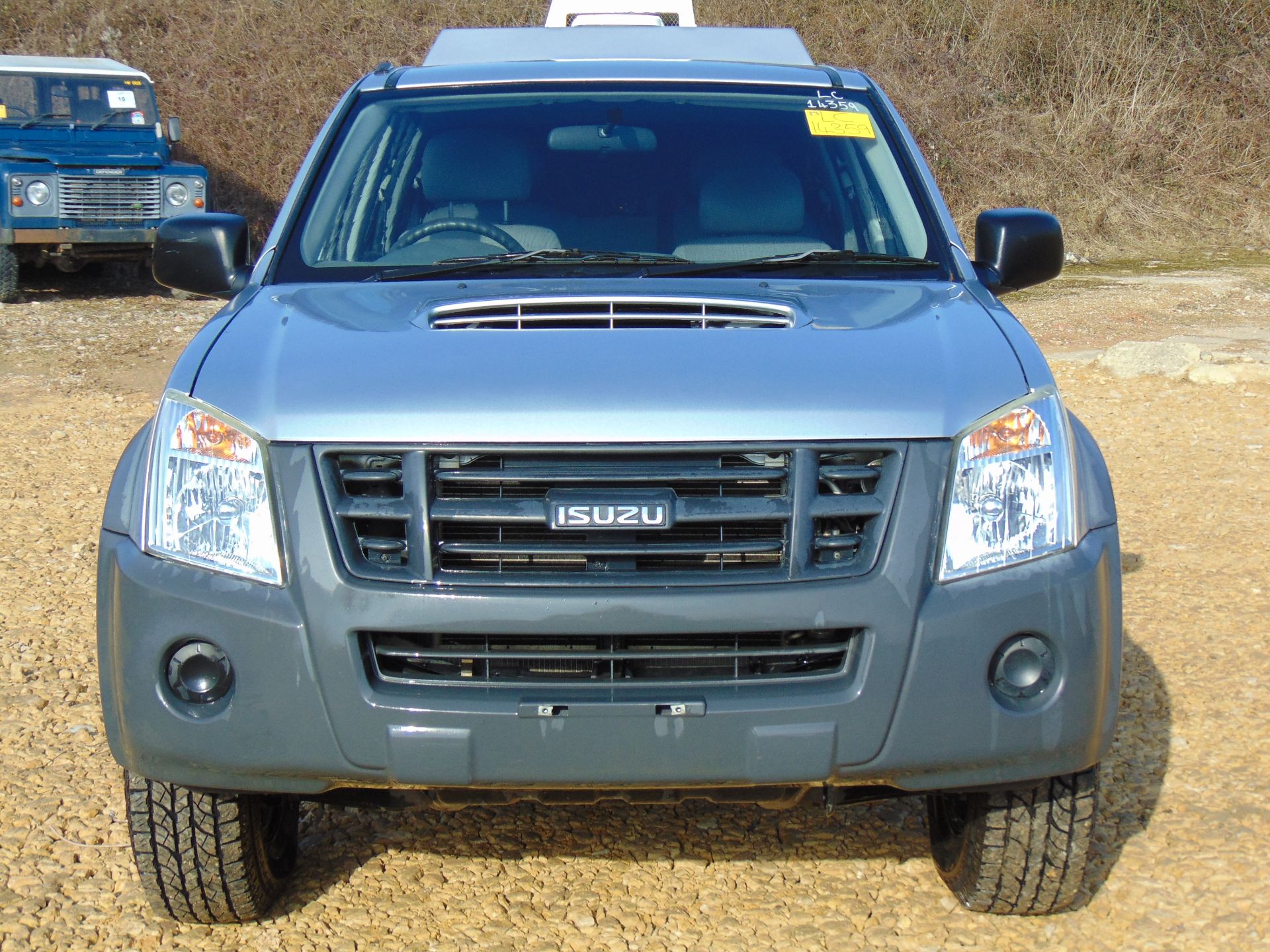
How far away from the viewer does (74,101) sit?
599 inches

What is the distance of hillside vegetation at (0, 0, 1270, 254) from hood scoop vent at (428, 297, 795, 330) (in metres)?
17.9

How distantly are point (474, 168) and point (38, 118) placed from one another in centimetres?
1287

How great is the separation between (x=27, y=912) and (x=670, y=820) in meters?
1.50

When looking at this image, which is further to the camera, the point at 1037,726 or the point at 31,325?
the point at 31,325

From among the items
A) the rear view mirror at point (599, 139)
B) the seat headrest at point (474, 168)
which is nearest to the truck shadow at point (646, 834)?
the seat headrest at point (474, 168)

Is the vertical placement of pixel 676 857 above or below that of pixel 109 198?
above

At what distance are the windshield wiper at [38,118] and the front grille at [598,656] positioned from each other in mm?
14237

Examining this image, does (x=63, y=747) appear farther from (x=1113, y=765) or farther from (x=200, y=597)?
(x=1113, y=765)

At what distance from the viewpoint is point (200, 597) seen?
2514mm

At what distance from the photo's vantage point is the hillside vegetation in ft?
67.6

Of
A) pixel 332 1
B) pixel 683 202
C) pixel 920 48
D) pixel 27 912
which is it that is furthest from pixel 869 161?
pixel 332 1

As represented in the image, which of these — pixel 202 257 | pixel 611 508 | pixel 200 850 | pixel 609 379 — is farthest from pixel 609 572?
pixel 202 257

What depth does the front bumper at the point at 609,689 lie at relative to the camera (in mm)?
2473

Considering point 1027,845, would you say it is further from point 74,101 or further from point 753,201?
point 74,101
